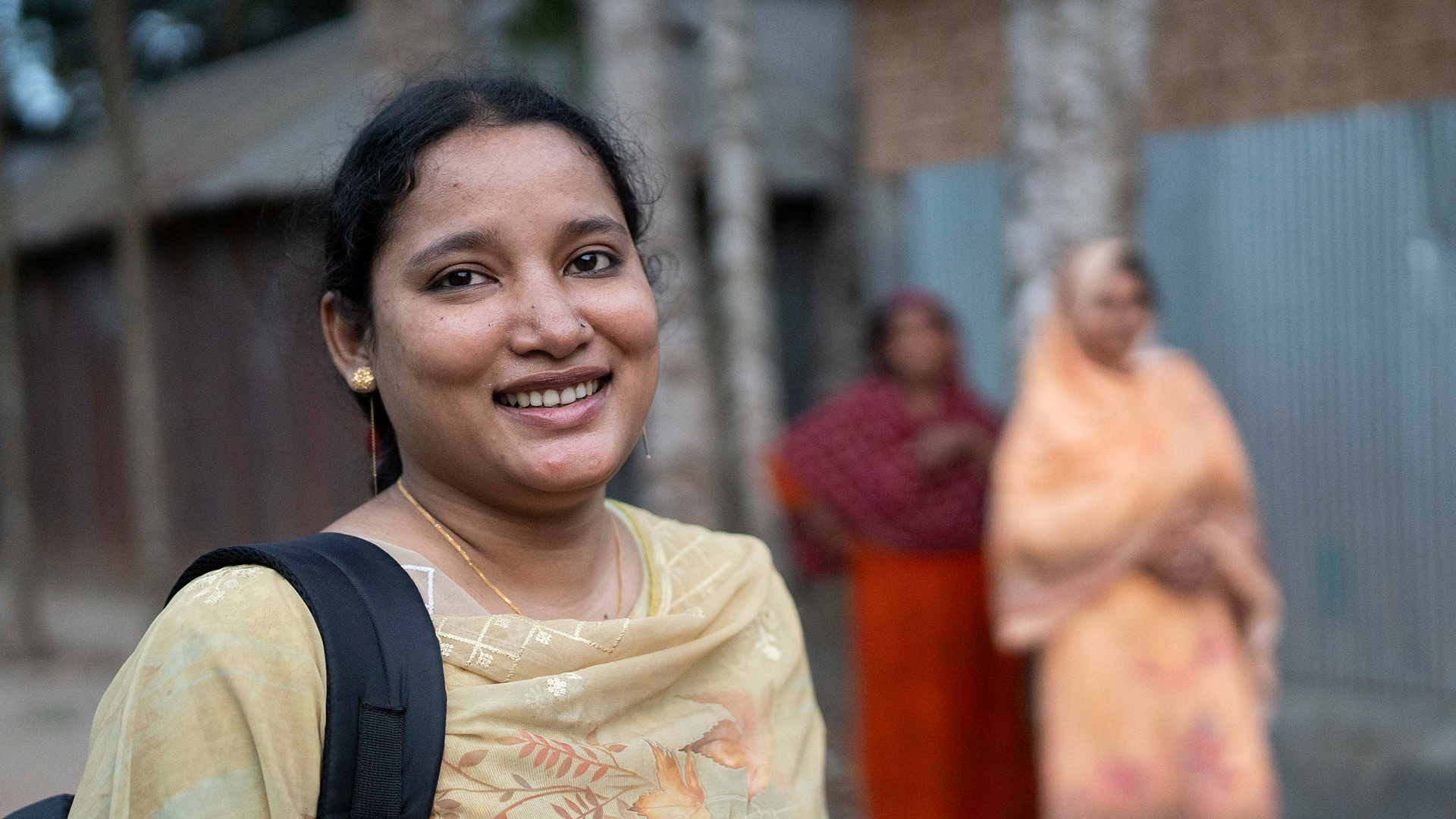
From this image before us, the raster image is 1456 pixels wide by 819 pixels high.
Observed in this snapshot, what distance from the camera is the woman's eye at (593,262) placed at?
54.9 inches

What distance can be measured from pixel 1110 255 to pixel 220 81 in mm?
11252

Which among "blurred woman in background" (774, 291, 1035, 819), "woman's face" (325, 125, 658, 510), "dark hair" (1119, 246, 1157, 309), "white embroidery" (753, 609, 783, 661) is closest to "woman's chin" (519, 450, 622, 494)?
"woman's face" (325, 125, 658, 510)

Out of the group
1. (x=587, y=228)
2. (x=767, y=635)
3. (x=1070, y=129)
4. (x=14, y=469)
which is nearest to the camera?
(x=587, y=228)

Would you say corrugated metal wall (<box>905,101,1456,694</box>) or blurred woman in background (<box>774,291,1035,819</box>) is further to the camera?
corrugated metal wall (<box>905,101,1456,694</box>)

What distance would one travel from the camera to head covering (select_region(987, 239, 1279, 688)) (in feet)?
12.0

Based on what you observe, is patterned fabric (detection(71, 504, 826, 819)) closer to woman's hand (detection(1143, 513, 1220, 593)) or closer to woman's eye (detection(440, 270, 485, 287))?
woman's eye (detection(440, 270, 485, 287))

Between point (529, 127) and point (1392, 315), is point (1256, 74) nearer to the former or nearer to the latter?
point (1392, 315)

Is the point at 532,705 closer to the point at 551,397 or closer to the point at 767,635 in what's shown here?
the point at 551,397

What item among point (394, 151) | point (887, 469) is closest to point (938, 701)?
point (887, 469)

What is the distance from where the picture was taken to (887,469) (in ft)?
14.3

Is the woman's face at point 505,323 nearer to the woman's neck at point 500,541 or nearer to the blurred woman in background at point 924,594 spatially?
the woman's neck at point 500,541

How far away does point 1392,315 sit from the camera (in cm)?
532

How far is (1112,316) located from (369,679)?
10.2ft

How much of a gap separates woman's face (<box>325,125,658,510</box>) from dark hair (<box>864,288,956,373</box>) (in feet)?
10.3
